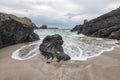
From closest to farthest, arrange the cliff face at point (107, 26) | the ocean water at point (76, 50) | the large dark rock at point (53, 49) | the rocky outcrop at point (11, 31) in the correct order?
1. the large dark rock at point (53, 49)
2. the ocean water at point (76, 50)
3. the rocky outcrop at point (11, 31)
4. the cliff face at point (107, 26)

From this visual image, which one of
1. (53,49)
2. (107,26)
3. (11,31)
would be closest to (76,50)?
(53,49)

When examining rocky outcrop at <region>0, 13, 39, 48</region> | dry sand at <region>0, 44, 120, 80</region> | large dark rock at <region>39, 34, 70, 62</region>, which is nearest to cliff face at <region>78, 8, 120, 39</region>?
rocky outcrop at <region>0, 13, 39, 48</region>

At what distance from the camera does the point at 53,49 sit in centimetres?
1110

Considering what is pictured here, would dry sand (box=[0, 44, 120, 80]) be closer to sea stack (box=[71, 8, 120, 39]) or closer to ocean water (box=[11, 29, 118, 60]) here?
ocean water (box=[11, 29, 118, 60])

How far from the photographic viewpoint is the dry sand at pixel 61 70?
719cm

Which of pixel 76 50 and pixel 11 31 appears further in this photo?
pixel 11 31

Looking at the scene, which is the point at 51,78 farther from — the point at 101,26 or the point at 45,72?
the point at 101,26

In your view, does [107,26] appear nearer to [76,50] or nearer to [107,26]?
[107,26]

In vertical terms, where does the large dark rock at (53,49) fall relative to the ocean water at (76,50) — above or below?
above

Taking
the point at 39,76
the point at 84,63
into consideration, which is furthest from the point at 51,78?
the point at 84,63

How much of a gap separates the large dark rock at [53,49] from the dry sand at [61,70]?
72 cm

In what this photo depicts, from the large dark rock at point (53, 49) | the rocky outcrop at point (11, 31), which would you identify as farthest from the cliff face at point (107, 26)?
the large dark rock at point (53, 49)

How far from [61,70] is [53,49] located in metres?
3.17

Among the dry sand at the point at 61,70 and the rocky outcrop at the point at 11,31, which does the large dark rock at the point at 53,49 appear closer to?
the dry sand at the point at 61,70
